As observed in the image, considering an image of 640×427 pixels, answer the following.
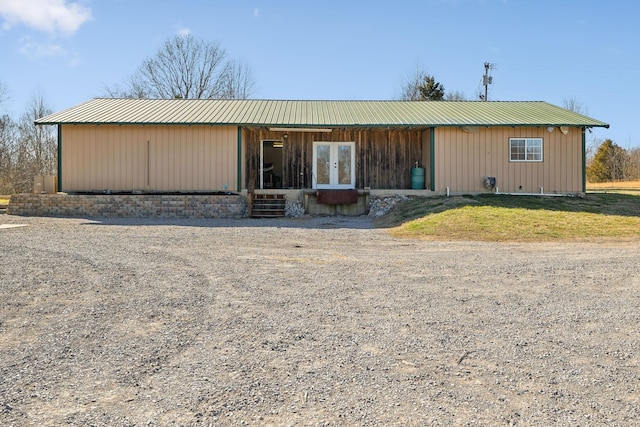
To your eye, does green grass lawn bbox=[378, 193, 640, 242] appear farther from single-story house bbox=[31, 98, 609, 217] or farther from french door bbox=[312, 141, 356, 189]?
french door bbox=[312, 141, 356, 189]

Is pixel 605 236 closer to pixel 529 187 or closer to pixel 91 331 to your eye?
pixel 529 187

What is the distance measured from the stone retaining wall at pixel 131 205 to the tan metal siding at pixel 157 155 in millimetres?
1014

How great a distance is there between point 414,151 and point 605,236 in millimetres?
8437

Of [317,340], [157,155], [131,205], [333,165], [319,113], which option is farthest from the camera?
[319,113]

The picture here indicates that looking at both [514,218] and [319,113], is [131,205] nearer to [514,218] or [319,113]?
[319,113]

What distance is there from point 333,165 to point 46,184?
9.62 metres

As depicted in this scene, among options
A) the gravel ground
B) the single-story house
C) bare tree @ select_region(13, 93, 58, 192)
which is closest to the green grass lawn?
the single-story house

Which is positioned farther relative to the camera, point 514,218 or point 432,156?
point 432,156

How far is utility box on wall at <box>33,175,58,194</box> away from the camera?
17.1 meters

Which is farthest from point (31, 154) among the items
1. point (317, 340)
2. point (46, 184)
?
point (317, 340)

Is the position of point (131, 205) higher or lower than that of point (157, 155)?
lower

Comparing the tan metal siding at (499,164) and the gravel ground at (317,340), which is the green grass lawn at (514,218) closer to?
the tan metal siding at (499,164)


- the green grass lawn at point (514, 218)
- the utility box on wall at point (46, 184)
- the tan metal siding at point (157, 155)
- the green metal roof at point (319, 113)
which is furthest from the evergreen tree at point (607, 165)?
the utility box on wall at point (46, 184)

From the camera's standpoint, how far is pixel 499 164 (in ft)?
56.9
